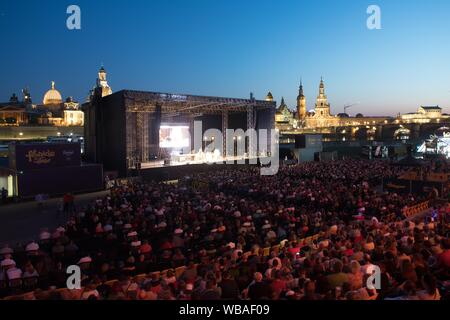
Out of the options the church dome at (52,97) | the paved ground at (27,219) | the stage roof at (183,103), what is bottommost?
the paved ground at (27,219)

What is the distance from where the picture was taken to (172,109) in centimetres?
3005

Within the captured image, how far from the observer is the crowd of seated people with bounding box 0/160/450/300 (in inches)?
189

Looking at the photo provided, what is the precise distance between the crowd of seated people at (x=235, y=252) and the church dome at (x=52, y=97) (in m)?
99.2

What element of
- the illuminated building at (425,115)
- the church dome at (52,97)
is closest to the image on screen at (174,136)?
the church dome at (52,97)

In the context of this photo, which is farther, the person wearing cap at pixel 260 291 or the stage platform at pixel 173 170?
the stage platform at pixel 173 170

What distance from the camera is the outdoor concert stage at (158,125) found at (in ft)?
75.5

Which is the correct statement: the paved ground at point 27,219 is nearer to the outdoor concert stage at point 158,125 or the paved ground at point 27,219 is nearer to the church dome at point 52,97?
the outdoor concert stage at point 158,125

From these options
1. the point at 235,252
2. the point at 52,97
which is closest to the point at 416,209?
the point at 235,252

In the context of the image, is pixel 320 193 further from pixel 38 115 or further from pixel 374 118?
pixel 374 118

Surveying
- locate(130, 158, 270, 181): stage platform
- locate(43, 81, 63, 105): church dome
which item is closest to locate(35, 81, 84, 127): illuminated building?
locate(43, 81, 63, 105): church dome

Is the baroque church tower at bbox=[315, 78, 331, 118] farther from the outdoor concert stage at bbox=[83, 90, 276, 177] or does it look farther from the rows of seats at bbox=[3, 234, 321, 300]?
the rows of seats at bbox=[3, 234, 321, 300]

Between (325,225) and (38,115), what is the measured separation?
303 ft

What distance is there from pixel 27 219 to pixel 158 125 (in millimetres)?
12605

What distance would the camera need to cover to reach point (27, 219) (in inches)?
554
